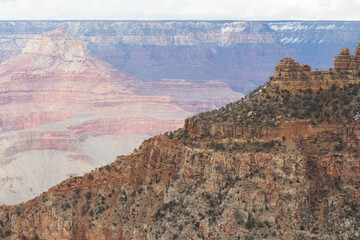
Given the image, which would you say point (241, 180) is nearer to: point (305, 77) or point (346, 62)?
point (305, 77)

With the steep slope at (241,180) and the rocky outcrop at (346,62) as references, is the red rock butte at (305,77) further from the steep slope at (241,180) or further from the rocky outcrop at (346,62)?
the rocky outcrop at (346,62)

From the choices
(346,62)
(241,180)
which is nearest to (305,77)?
(346,62)

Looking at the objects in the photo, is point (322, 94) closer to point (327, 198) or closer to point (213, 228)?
point (327, 198)

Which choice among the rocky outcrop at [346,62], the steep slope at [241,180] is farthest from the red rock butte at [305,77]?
the rocky outcrop at [346,62]

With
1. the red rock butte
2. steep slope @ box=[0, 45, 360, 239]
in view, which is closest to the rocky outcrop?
steep slope @ box=[0, 45, 360, 239]

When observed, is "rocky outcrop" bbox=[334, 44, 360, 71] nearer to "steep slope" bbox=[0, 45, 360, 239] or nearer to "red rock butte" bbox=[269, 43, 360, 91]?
"steep slope" bbox=[0, 45, 360, 239]

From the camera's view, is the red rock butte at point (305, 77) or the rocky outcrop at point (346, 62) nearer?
the red rock butte at point (305, 77)

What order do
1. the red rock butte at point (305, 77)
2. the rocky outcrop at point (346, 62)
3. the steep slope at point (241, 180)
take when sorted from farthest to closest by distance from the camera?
the rocky outcrop at point (346, 62)
the red rock butte at point (305, 77)
the steep slope at point (241, 180)

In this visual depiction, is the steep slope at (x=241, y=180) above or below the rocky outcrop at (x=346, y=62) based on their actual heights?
below
